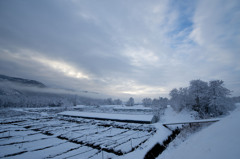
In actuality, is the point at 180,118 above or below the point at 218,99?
below

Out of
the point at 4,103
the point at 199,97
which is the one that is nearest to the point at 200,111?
the point at 199,97

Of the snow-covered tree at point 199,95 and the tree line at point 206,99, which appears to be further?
the snow-covered tree at point 199,95

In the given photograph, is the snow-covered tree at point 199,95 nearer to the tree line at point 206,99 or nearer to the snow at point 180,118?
the tree line at point 206,99

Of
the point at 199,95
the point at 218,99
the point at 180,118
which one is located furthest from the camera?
the point at 180,118

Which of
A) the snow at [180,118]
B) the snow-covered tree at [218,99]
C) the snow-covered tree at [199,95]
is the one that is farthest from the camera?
the snow-covered tree at [199,95]

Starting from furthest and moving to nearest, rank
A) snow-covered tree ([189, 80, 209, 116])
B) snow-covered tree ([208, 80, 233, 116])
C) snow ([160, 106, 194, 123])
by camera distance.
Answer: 1. snow-covered tree ([189, 80, 209, 116])
2. snow ([160, 106, 194, 123])
3. snow-covered tree ([208, 80, 233, 116])

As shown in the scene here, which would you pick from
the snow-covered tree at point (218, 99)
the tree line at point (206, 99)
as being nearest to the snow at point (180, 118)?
the tree line at point (206, 99)

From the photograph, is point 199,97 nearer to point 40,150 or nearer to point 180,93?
point 180,93

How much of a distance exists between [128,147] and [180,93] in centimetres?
4310

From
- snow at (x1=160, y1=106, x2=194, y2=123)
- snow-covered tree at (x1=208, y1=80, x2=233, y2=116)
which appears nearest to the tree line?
snow-covered tree at (x1=208, y1=80, x2=233, y2=116)

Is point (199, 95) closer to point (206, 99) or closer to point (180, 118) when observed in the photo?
point (206, 99)

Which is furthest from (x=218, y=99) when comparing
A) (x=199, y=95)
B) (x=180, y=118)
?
(x=180, y=118)

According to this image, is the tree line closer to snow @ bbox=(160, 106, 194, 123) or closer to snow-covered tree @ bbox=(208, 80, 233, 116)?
snow-covered tree @ bbox=(208, 80, 233, 116)

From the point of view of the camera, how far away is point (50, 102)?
437 ft
